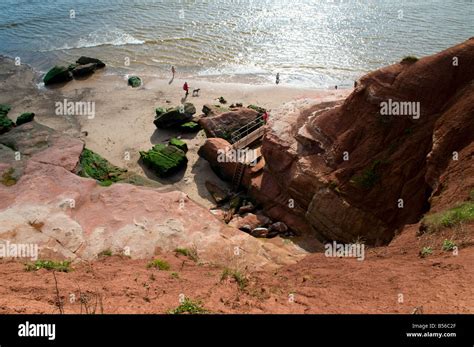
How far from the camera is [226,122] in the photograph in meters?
26.7

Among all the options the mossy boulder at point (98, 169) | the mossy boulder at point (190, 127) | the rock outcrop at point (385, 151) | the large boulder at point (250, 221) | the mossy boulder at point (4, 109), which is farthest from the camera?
the mossy boulder at point (4, 109)

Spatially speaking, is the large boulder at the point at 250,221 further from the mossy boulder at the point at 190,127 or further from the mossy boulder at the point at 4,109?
the mossy boulder at the point at 4,109

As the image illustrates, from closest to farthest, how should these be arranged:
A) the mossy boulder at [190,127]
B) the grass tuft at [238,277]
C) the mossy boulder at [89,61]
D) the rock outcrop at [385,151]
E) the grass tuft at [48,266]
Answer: the grass tuft at [238,277], the grass tuft at [48,266], the rock outcrop at [385,151], the mossy boulder at [190,127], the mossy boulder at [89,61]

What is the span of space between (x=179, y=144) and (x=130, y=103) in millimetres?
8639

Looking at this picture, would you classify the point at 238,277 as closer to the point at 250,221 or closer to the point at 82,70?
the point at 250,221

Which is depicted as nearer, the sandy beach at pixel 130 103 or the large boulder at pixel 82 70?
the sandy beach at pixel 130 103

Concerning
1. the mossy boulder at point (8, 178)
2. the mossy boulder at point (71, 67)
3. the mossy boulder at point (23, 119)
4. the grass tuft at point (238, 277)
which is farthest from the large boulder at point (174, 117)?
the grass tuft at point (238, 277)

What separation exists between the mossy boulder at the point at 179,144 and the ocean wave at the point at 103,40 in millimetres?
21205

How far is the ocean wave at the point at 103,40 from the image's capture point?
43594 millimetres

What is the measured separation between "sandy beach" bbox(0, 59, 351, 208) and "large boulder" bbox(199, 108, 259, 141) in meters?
1.35

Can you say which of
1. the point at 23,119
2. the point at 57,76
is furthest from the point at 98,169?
the point at 57,76

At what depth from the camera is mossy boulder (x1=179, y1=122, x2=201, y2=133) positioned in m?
28.2

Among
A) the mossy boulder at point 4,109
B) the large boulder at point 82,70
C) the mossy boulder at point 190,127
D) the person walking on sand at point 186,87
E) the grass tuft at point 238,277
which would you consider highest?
the large boulder at point 82,70
